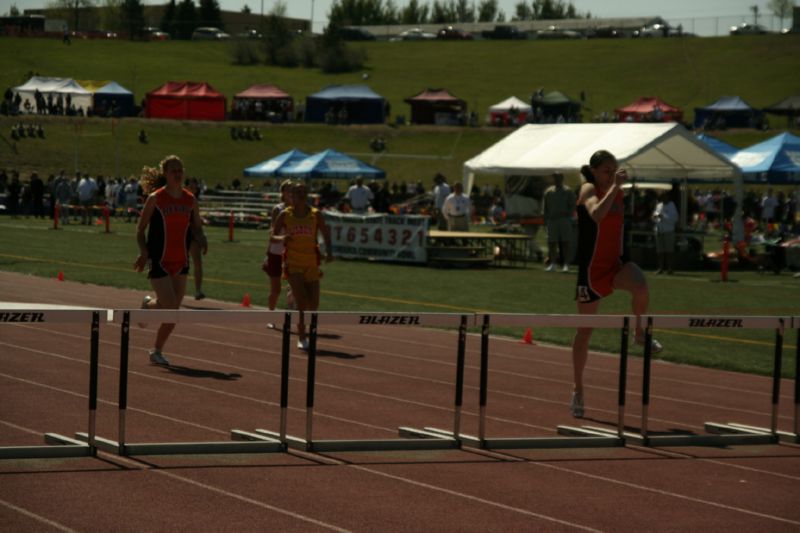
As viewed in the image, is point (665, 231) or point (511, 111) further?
point (511, 111)

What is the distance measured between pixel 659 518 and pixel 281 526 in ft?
6.86

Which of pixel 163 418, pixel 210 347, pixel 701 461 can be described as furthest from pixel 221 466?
pixel 210 347

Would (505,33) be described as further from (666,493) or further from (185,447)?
(666,493)

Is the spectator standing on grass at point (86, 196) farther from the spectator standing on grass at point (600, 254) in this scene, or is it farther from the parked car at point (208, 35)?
the parked car at point (208, 35)

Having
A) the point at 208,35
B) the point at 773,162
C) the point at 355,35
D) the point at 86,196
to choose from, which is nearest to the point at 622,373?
the point at 773,162

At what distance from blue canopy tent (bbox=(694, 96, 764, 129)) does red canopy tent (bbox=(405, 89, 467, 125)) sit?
48.0 ft

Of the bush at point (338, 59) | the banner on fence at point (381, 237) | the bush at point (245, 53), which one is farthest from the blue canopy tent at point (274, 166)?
the bush at point (245, 53)

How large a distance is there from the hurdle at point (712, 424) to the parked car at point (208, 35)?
120m

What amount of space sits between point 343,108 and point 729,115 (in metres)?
23.0

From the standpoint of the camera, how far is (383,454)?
29.3 feet

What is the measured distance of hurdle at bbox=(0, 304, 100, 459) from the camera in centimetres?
794

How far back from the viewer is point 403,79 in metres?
104

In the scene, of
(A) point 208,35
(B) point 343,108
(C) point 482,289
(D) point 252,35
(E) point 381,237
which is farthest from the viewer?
(A) point 208,35

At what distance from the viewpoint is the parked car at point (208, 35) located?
128m
